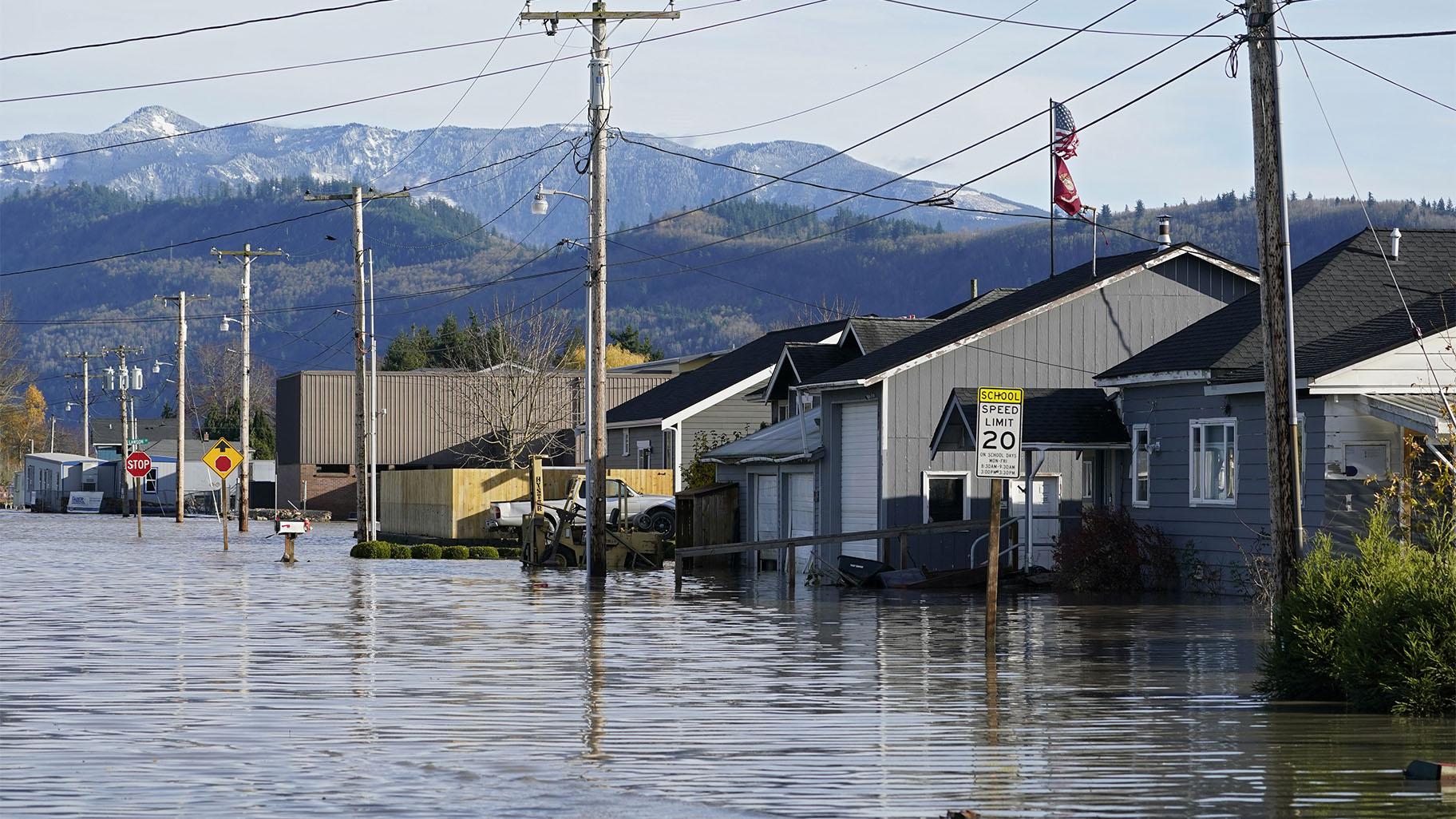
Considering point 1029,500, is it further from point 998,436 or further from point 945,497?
point 998,436

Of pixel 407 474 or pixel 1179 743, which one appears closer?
pixel 1179 743

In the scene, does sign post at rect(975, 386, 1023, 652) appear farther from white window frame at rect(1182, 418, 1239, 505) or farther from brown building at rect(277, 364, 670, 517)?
brown building at rect(277, 364, 670, 517)

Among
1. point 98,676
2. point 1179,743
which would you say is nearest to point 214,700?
point 98,676

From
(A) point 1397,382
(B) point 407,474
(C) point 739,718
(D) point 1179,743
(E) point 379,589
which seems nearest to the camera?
(D) point 1179,743

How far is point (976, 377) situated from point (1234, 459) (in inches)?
338

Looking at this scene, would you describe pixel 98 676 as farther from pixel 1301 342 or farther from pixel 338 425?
pixel 338 425

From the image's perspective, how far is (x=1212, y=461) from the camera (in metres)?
33.2

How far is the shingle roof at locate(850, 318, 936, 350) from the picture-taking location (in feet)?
150

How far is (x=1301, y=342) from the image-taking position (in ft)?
105

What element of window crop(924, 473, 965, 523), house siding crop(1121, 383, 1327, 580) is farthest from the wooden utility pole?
window crop(924, 473, 965, 523)

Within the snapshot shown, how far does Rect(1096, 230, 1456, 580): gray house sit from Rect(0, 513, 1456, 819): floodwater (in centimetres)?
362

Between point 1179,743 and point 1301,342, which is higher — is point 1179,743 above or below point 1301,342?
below

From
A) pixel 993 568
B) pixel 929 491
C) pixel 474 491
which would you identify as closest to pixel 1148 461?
pixel 929 491

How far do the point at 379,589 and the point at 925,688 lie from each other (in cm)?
1882
